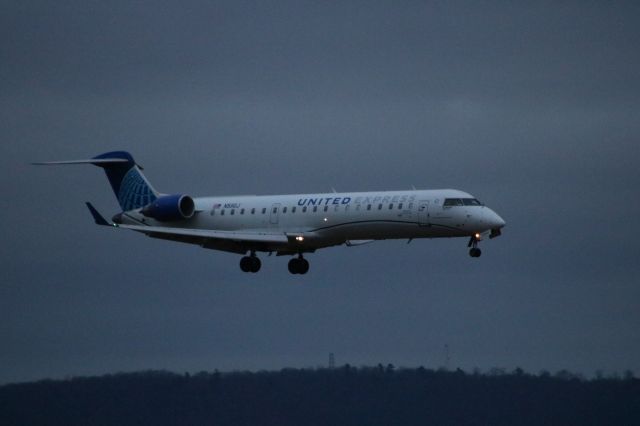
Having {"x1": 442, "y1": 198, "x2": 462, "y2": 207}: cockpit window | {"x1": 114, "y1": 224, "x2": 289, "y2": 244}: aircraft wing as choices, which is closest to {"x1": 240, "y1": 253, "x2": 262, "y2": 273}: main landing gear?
{"x1": 114, "y1": 224, "x2": 289, "y2": 244}: aircraft wing

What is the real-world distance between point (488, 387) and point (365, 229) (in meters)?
44.4

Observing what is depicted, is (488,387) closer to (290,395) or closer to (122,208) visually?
(290,395)

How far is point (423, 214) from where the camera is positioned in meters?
85.4

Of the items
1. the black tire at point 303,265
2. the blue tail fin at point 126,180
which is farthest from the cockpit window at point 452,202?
the blue tail fin at point 126,180

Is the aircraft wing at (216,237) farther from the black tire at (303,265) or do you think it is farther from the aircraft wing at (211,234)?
the black tire at (303,265)

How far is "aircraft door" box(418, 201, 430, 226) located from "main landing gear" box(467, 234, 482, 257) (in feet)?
7.65

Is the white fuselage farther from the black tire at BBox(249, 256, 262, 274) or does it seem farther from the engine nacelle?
the black tire at BBox(249, 256, 262, 274)

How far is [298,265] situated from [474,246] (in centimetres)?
1299

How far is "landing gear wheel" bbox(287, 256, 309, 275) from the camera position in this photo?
94.2 metres

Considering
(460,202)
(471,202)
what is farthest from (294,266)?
(471,202)

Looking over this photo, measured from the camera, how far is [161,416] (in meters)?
120

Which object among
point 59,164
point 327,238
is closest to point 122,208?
point 59,164

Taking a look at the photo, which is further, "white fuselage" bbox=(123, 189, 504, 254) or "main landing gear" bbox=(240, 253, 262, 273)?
"main landing gear" bbox=(240, 253, 262, 273)

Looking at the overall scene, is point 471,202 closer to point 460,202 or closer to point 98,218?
point 460,202
